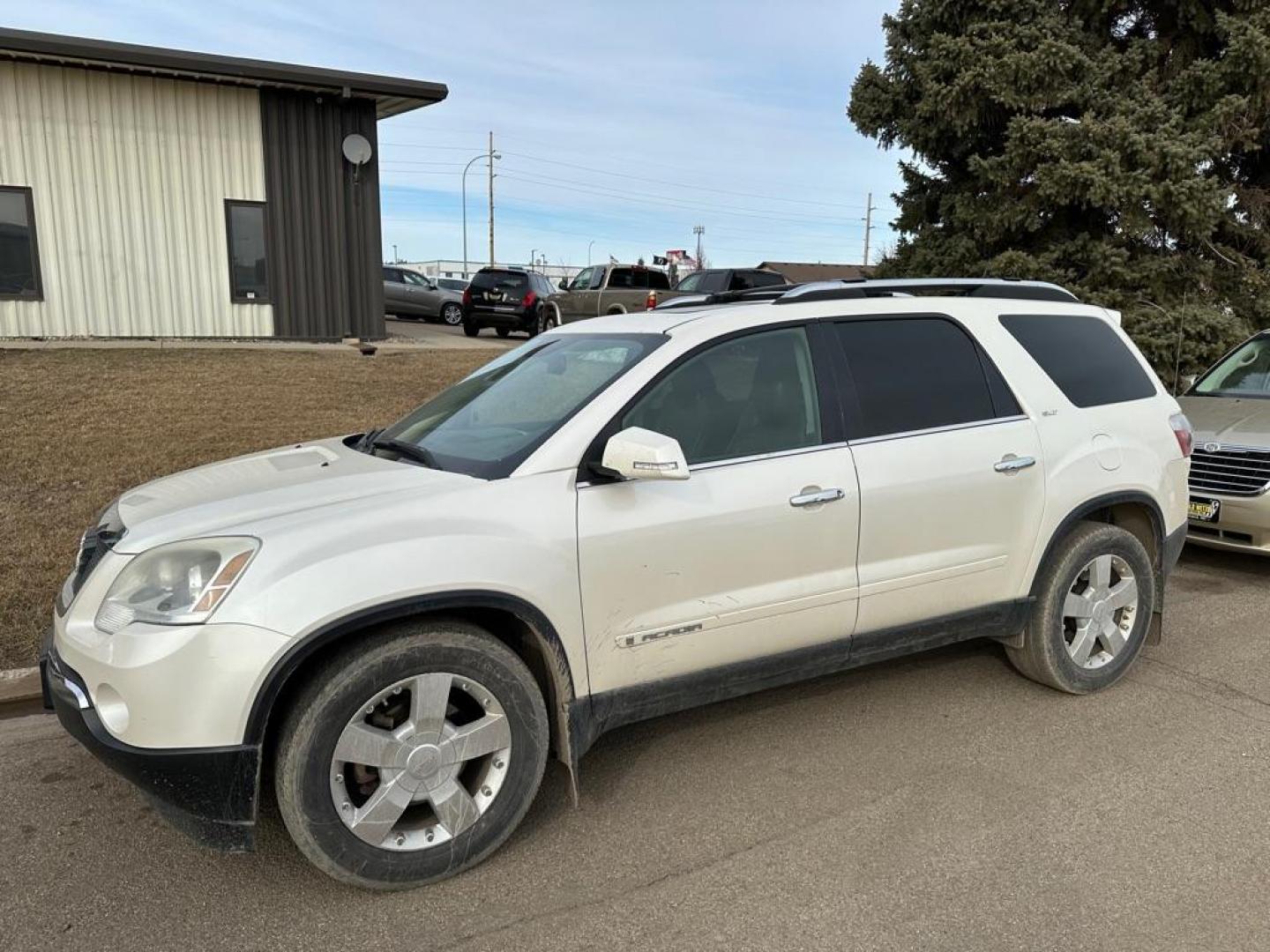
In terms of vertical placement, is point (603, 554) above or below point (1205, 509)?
above

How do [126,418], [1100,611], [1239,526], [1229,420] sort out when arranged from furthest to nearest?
1. [126,418]
2. [1229,420]
3. [1239,526]
4. [1100,611]

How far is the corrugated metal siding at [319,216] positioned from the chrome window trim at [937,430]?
12962 mm

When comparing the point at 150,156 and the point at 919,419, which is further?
the point at 150,156

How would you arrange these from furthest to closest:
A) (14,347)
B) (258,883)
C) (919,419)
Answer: (14,347) < (919,419) < (258,883)

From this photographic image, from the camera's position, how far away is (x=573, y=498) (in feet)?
9.98

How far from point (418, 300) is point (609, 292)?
641 cm

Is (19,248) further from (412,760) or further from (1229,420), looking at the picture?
(1229,420)

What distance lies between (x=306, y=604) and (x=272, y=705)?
0.30 metres

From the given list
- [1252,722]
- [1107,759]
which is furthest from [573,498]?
[1252,722]

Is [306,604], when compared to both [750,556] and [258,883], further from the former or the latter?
[750,556]

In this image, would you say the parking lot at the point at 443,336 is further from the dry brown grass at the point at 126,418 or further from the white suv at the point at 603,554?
the white suv at the point at 603,554

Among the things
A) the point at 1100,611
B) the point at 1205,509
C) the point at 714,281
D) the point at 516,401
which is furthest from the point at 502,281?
the point at 1100,611

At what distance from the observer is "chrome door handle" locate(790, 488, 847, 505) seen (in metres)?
3.35

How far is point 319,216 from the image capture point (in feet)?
48.8
